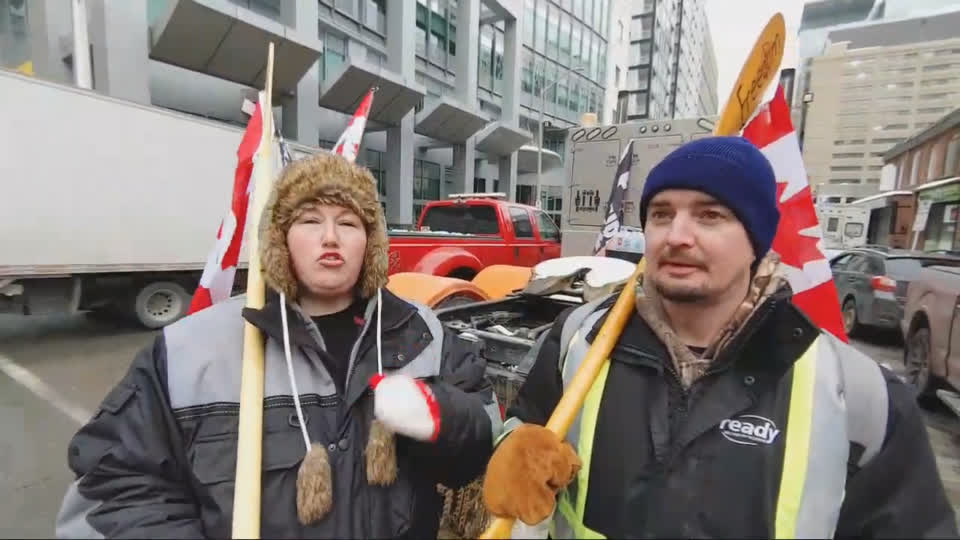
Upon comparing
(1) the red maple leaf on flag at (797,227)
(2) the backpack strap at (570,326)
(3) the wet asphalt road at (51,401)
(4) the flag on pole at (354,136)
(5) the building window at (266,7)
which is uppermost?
(5) the building window at (266,7)

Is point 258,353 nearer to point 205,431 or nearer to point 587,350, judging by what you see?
point 205,431

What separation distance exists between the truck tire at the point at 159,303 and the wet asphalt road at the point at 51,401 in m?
0.24

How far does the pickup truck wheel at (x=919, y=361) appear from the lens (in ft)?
17.1

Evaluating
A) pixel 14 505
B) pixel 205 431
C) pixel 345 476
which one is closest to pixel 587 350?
pixel 345 476

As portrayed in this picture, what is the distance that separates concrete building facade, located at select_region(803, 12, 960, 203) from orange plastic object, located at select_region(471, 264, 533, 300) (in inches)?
2492

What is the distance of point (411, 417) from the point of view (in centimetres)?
140

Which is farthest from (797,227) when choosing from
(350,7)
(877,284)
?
(350,7)

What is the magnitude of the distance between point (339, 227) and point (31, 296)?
725cm

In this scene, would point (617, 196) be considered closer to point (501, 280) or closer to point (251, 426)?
point (501, 280)

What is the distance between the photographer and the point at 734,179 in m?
1.38

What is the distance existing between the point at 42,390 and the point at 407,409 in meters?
5.67

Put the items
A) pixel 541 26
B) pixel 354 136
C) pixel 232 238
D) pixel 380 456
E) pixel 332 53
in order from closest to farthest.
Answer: pixel 380 456, pixel 232 238, pixel 354 136, pixel 332 53, pixel 541 26

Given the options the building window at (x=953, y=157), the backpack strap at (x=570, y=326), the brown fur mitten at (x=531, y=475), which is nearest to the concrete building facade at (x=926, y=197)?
the building window at (x=953, y=157)

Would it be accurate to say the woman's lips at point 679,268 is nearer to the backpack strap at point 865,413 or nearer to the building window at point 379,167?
the backpack strap at point 865,413
